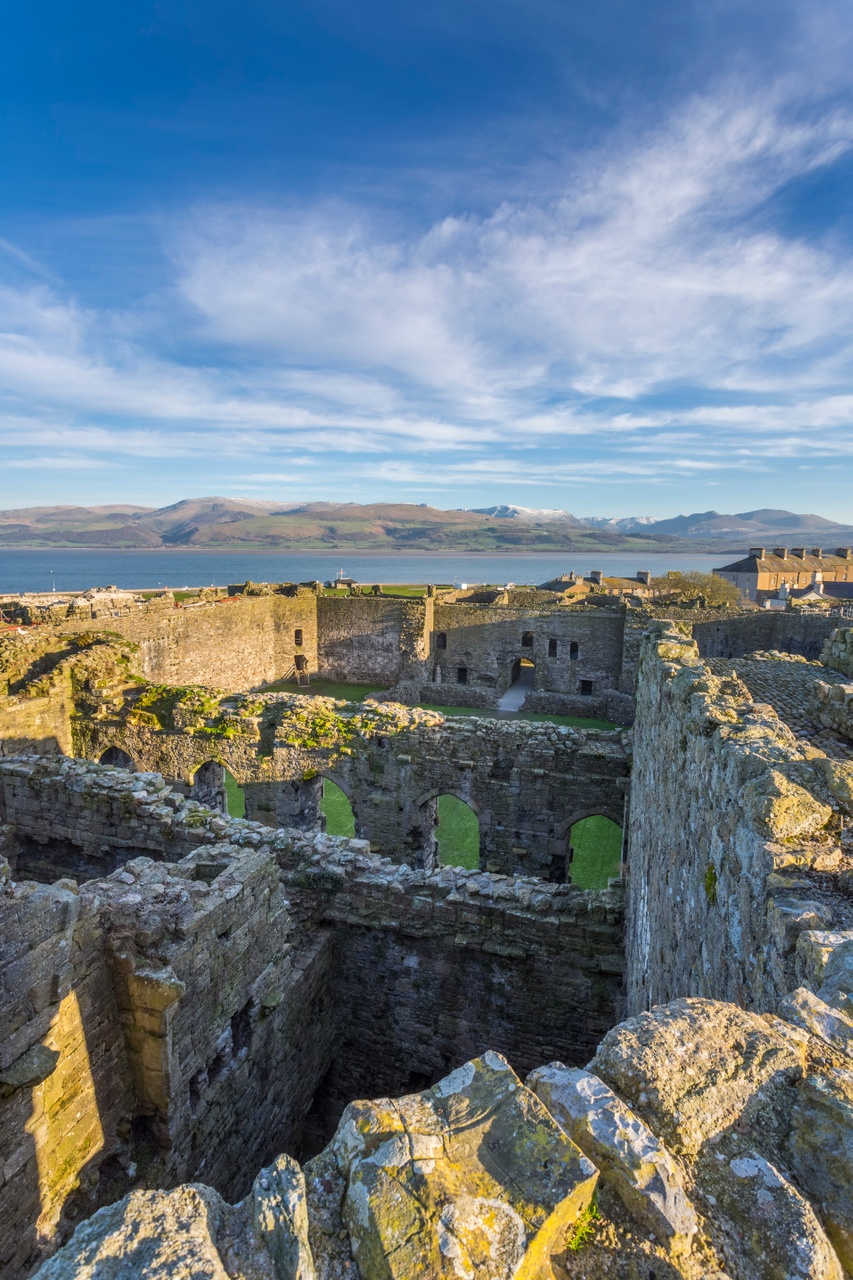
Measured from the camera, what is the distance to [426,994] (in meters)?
8.52

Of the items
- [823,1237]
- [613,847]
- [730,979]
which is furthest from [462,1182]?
[613,847]

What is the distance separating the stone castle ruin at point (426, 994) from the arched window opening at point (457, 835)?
1048 millimetres

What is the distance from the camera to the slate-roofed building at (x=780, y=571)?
2505 inches

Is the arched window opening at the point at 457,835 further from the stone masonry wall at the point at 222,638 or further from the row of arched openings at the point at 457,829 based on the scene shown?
the stone masonry wall at the point at 222,638

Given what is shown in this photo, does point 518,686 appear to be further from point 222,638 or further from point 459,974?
point 459,974

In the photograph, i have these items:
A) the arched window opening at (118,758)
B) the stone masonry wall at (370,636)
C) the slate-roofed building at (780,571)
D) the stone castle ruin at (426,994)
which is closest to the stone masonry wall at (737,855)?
the stone castle ruin at (426,994)

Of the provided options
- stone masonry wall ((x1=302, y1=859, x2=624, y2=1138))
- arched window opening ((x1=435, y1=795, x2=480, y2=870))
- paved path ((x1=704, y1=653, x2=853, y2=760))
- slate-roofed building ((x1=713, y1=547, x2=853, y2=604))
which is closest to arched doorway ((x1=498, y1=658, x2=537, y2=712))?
arched window opening ((x1=435, y1=795, x2=480, y2=870))

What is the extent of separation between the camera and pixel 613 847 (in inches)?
623

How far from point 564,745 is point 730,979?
10003mm

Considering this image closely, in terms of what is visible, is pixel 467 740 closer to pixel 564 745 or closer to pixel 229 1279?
pixel 564 745

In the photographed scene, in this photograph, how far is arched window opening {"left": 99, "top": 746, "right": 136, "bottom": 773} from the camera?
17647mm

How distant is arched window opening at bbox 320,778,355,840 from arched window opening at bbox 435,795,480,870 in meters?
2.25

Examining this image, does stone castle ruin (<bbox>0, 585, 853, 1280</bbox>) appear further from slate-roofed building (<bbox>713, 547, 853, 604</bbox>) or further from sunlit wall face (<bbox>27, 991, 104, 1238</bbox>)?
slate-roofed building (<bbox>713, 547, 853, 604</bbox>)

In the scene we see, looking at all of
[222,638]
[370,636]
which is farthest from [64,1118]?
[370,636]
